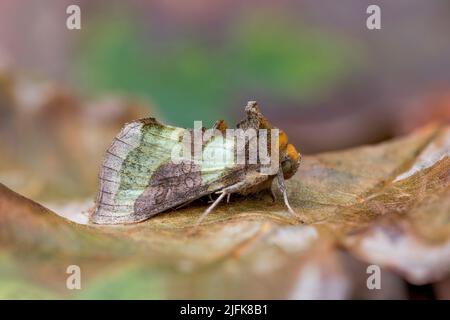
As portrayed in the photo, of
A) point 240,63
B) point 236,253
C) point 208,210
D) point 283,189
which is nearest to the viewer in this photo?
point 236,253

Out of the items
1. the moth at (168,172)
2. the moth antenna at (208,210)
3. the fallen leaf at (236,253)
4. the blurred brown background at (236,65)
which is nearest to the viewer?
the fallen leaf at (236,253)

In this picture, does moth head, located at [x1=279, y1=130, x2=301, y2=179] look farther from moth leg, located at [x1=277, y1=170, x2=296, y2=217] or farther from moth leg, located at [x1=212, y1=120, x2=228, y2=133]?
moth leg, located at [x1=212, y1=120, x2=228, y2=133]

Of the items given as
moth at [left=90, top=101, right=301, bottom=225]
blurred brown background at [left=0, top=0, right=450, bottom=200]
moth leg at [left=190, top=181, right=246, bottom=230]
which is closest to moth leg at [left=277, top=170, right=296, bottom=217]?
moth at [left=90, top=101, right=301, bottom=225]

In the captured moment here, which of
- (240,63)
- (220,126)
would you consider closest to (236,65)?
(240,63)

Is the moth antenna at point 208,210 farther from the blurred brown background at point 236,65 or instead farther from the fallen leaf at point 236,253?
the blurred brown background at point 236,65

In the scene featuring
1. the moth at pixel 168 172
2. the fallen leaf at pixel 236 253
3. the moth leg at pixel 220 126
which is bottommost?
the fallen leaf at pixel 236 253

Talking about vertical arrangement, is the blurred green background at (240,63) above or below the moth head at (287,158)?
above

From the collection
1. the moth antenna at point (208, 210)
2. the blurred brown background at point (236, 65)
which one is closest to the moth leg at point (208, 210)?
the moth antenna at point (208, 210)

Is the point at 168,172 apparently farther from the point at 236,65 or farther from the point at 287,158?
the point at 236,65
